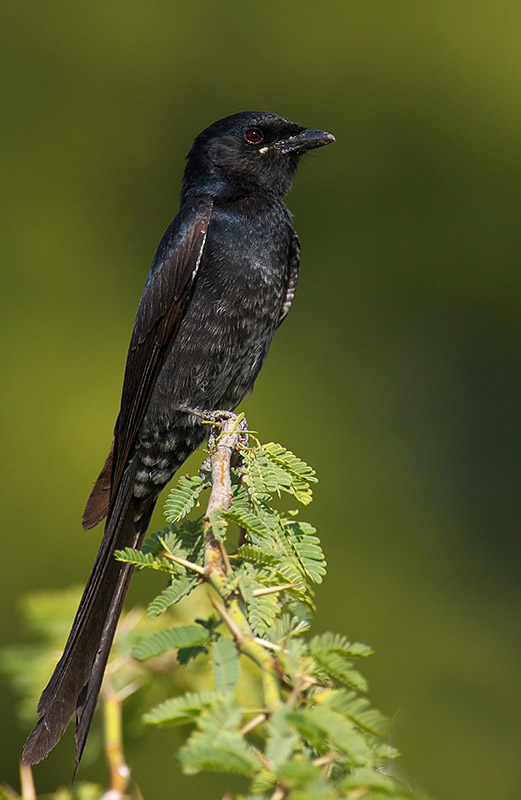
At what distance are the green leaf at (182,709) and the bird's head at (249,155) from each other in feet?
9.51

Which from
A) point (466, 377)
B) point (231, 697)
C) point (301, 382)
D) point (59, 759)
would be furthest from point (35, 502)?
Result: point (231, 697)

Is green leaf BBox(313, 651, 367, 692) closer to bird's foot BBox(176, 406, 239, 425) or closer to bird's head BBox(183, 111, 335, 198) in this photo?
bird's foot BBox(176, 406, 239, 425)

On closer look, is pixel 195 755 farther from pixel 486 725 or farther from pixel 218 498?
pixel 486 725

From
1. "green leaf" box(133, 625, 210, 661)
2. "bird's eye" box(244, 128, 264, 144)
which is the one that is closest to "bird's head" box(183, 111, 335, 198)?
"bird's eye" box(244, 128, 264, 144)

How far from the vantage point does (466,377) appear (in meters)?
9.45

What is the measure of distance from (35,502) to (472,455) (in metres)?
4.08

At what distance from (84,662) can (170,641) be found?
4.01 feet

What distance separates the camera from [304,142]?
4.20m

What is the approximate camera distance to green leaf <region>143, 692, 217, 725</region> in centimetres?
133

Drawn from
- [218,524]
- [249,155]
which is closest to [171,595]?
[218,524]

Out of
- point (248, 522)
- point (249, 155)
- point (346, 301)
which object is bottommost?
point (248, 522)

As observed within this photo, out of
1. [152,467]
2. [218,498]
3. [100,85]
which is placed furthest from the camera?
[100,85]

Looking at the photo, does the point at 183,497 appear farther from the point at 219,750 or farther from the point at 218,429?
the point at 219,750

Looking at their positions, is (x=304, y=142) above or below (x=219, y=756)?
above
